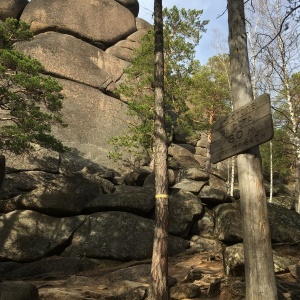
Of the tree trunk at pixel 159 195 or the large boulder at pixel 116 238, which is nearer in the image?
the tree trunk at pixel 159 195

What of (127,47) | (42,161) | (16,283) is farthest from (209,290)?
(127,47)

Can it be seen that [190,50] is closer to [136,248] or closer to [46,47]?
[46,47]

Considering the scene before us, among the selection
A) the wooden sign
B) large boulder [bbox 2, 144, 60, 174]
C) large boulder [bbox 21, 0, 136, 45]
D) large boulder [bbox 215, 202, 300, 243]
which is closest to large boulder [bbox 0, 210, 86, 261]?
large boulder [bbox 2, 144, 60, 174]

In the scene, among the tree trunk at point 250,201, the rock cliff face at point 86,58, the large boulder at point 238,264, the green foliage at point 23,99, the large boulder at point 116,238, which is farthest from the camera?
the rock cliff face at point 86,58

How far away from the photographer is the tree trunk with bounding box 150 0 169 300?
689 centimetres

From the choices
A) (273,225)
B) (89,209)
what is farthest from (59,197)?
(273,225)

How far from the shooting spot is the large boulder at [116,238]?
448 inches

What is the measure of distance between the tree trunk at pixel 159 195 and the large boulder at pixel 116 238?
4295 mm

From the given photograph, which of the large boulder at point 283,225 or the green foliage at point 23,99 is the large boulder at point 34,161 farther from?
the large boulder at point 283,225

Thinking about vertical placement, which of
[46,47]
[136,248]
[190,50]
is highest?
[46,47]

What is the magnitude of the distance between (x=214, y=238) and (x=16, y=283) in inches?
335

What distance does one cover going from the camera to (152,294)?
6762 millimetres

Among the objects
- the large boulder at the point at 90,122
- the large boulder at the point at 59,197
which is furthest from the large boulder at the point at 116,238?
the large boulder at the point at 90,122

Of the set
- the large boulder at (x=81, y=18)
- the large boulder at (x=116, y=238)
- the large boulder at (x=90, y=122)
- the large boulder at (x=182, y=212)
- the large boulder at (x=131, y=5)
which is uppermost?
the large boulder at (x=131, y=5)
